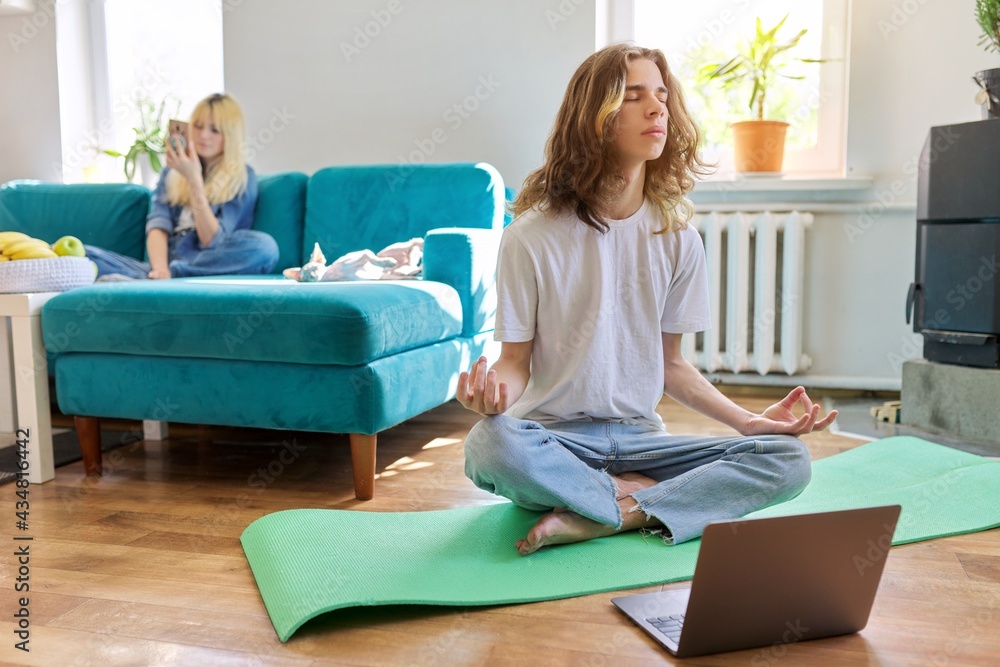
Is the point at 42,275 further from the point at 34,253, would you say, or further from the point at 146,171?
the point at 146,171

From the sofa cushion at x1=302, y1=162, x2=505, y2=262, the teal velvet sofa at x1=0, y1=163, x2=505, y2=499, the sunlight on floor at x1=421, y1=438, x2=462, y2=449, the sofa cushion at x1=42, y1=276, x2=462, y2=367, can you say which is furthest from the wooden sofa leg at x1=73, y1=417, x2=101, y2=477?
the sofa cushion at x1=302, y1=162, x2=505, y2=262

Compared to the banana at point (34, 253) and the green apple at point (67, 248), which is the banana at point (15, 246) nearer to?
the banana at point (34, 253)

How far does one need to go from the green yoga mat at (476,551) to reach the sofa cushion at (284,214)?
131 centimetres

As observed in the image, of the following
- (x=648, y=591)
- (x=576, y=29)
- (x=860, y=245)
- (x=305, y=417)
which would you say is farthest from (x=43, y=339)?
(x=860, y=245)

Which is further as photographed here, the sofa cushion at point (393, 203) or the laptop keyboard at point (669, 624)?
the sofa cushion at point (393, 203)

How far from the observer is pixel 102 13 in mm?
3635

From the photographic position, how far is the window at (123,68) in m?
3.58

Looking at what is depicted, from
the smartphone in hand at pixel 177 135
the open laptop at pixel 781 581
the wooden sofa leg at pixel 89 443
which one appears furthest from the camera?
the smartphone in hand at pixel 177 135

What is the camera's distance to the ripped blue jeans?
1410 millimetres

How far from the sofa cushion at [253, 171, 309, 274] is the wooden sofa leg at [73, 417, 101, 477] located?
33.5 inches

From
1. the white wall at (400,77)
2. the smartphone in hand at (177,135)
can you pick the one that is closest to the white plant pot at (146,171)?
the white wall at (400,77)

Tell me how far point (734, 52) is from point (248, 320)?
201cm

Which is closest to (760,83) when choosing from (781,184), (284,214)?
(781,184)

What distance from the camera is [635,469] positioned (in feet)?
5.21
